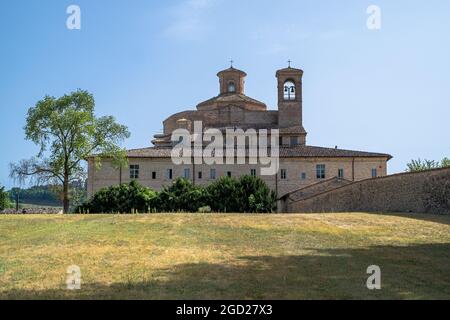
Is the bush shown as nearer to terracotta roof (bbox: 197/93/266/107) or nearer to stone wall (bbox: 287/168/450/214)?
stone wall (bbox: 287/168/450/214)

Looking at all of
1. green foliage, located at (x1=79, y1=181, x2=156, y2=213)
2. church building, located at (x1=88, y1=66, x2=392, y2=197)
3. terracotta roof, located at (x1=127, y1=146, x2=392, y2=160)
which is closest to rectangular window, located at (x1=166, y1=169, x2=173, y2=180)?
church building, located at (x1=88, y1=66, x2=392, y2=197)

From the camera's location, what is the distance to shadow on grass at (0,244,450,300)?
24.0ft

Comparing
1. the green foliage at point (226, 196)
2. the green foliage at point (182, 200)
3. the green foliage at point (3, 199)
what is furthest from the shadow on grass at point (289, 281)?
the green foliage at point (3, 199)

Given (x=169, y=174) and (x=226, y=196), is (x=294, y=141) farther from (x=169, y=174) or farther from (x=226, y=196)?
(x=226, y=196)

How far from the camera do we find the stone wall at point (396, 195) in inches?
832

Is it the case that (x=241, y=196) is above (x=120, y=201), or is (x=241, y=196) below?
above

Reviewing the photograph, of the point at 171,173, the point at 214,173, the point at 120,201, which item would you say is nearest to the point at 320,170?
the point at 214,173

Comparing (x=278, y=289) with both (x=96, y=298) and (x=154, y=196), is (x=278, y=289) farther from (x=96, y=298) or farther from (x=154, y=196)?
(x=154, y=196)

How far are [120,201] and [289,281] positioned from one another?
29546 mm

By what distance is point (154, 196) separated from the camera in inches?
1469

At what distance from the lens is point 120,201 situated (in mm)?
36500
